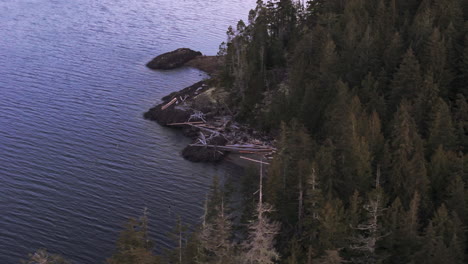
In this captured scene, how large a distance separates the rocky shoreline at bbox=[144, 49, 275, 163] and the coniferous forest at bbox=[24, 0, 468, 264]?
1.96 meters

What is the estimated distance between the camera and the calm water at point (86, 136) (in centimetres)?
4066

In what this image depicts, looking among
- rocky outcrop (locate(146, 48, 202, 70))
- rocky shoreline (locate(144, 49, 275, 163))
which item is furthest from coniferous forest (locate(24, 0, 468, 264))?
rocky outcrop (locate(146, 48, 202, 70))

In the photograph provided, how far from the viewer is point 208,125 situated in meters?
61.4

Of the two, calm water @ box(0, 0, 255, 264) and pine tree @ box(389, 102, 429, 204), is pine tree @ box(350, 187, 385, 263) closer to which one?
pine tree @ box(389, 102, 429, 204)

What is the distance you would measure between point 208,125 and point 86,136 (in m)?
13.6

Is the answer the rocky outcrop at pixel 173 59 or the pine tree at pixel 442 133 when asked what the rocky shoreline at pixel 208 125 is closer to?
the rocky outcrop at pixel 173 59

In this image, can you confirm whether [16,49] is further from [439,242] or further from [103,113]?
[439,242]

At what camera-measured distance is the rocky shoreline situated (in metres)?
55.0

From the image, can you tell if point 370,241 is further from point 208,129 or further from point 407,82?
point 208,129

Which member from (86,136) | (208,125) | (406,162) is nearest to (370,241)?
(406,162)

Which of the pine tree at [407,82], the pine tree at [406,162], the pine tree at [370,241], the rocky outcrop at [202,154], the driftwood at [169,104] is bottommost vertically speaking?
the pine tree at [370,241]

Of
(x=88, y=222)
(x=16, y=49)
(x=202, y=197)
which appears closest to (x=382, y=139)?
(x=202, y=197)

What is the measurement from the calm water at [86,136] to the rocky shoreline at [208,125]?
5.35ft

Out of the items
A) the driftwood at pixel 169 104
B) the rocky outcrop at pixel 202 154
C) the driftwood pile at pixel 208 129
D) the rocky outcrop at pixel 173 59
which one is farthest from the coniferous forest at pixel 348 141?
the rocky outcrop at pixel 173 59
